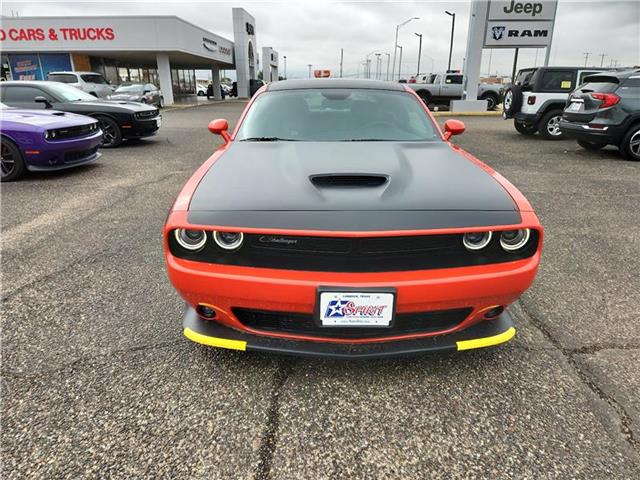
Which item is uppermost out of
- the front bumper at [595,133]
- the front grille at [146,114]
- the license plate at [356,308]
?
the front grille at [146,114]

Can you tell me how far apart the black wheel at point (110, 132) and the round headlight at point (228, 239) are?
8742 millimetres

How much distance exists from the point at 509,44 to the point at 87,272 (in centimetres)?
1942

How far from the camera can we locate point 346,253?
1.80 metres

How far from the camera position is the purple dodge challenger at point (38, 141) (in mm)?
5977

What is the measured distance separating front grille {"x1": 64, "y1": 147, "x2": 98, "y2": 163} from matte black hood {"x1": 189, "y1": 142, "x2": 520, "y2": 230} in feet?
17.3

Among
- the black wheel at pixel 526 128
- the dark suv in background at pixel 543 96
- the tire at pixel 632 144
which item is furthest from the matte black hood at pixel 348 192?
the black wheel at pixel 526 128

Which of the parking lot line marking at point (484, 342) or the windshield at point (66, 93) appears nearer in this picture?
the parking lot line marking at point (484, 342)

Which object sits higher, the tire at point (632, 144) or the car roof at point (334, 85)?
the car roof at point (334, 85)

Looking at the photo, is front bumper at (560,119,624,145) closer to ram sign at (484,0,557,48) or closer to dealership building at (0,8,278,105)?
ram sign at (484,0,557,48)

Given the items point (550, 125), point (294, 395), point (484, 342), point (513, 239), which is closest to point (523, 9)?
point (550, 125)

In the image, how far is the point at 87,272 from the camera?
3.33m

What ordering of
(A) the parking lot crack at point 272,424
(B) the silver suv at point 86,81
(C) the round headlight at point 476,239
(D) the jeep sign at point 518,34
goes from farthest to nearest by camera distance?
(D) the jeep sign at point 518,34 → (B) the silver suv at point 86,81 → (C) the round headlight at point 476,239 → (A) the parking lot crack at point 272,424

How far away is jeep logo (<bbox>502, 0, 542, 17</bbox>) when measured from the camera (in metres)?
17.0

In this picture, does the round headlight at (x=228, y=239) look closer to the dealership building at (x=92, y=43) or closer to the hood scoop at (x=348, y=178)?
the hood scoop at (x=348, y=178)
